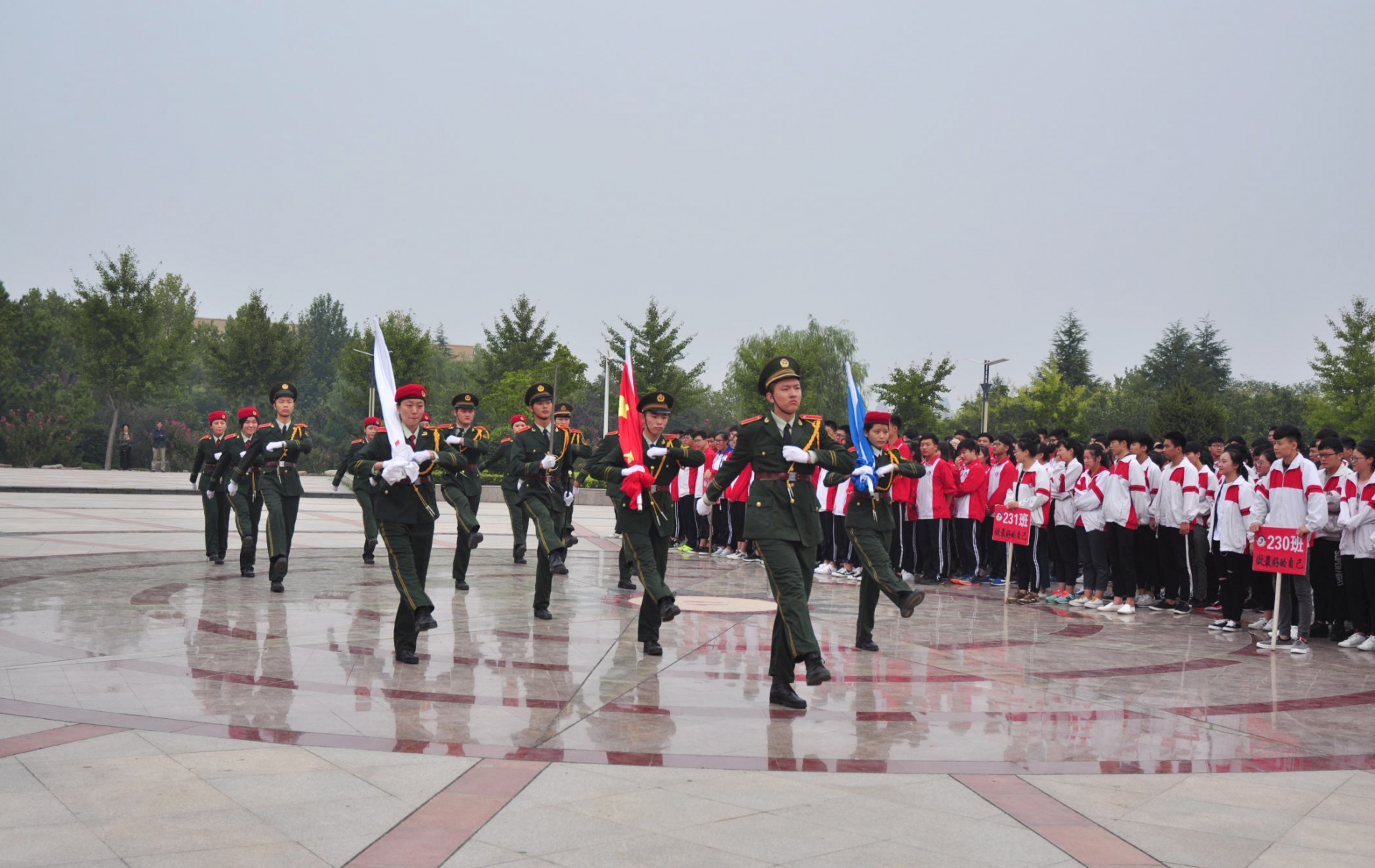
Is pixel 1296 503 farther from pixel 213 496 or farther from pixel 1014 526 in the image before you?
pixel 213 496

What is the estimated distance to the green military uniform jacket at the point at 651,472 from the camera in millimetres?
9305

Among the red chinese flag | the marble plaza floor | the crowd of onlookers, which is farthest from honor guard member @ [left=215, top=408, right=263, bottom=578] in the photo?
the red chinese flag

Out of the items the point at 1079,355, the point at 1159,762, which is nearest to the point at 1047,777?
the point at 1159,762

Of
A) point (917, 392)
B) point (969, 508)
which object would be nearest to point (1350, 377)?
point (917, 392)

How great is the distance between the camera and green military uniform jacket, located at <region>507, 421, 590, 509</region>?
1170 cm

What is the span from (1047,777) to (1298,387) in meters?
89.9

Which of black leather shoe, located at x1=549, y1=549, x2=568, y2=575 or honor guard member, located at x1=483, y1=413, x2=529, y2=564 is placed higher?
honor guard member, located at x1=483, y1=413, x2=529, y2=564

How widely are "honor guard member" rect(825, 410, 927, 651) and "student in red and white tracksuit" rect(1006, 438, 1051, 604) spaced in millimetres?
4558

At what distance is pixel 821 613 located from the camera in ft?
40.1

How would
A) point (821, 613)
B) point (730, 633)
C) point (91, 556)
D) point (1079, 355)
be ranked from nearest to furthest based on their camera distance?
point (730, 633)
point (821, 613)
point (91, 556)
point (1079, 355)

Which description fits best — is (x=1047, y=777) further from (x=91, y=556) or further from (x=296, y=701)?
(x=91, y=556)

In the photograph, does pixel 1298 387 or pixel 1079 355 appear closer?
pixel 1079 355

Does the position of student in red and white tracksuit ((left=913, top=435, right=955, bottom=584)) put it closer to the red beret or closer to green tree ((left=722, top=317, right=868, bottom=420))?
the red beret

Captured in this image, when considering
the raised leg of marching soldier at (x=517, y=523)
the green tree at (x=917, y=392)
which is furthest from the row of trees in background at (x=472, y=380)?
the raised leg of marching soldier at (x=517, y=523)
